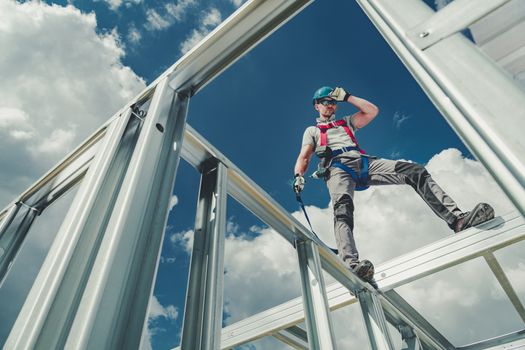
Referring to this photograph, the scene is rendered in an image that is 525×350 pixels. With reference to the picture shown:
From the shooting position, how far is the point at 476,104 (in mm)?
426

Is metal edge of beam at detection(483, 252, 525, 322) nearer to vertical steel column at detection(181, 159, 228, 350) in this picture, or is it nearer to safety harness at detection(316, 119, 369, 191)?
safety harness at detection(316, 119, 369, 191)

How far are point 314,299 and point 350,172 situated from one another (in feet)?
5.30

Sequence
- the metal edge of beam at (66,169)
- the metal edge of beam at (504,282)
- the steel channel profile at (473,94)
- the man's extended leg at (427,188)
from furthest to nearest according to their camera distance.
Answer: the metal edge of beam at (504,282) → the man's extended leg at (427,188) → the metal edge of beam at (66,169) → the steel channel profile at (473,94)

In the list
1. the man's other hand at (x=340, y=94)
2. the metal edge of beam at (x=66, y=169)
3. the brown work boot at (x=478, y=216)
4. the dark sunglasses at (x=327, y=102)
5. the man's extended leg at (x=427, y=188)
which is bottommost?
the metal edge of beam at (x=66, y=169)

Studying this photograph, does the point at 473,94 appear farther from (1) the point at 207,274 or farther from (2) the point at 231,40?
(1) the point at 207,274

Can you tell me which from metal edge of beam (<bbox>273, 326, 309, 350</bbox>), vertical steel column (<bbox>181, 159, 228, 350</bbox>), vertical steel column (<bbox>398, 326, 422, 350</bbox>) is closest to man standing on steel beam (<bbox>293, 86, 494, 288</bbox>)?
vertical steel column (<bbox>398, 326, 422, 350</bbox>)

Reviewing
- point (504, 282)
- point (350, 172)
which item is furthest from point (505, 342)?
point (350, 172)

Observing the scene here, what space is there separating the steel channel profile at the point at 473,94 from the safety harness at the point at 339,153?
2385mm

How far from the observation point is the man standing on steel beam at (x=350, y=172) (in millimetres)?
2129

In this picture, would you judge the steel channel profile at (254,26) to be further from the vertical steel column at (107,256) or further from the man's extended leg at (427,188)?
the man's extended leg at (427,188)

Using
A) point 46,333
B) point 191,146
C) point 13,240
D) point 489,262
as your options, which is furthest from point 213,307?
point 489,262

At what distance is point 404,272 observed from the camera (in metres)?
1.98

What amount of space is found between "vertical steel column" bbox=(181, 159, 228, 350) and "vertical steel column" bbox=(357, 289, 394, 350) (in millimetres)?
1281

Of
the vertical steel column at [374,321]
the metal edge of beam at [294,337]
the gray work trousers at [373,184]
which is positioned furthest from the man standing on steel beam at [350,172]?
the metal edge of beam at [294,337]
